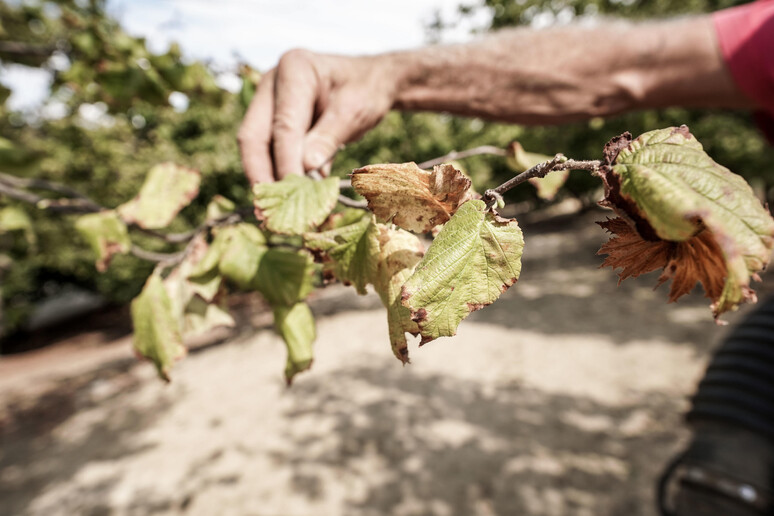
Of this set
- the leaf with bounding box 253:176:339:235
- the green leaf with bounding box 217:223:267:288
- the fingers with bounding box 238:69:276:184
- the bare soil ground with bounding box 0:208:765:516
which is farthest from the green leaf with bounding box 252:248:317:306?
the bare soil ground with bounding box 0:208:765:516

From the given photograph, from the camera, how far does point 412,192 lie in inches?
24.2

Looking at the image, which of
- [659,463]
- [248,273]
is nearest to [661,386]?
[659,463]

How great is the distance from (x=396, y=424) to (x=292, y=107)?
15.4ft

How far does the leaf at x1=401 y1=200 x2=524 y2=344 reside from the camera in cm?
53

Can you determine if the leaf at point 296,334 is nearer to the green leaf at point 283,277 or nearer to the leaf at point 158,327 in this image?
the green leaf at point 283,277

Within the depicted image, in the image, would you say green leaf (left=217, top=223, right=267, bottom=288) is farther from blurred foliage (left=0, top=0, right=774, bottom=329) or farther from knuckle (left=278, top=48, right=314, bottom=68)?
blurred foliage (left=0, top=0, right=774, bottom=329)

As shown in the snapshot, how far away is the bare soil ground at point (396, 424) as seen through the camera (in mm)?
4125

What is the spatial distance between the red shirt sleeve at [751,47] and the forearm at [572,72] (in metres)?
0.05

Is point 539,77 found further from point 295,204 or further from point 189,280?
point 189,280

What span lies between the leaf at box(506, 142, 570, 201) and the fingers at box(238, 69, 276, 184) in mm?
744

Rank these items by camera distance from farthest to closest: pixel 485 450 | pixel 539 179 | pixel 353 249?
pixel 485 450 < pixel 539 179 < pixel 353 249

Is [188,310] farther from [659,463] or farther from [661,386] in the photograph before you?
[661,386]

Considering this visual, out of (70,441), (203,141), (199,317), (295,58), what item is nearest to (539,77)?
(295,58)

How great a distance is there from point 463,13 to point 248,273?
10606mm
